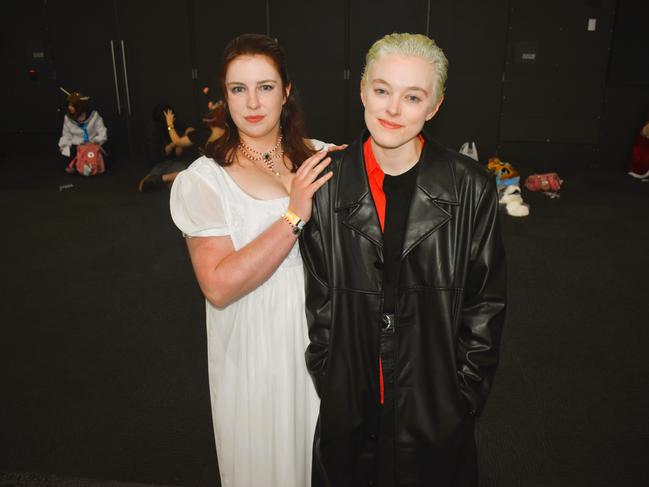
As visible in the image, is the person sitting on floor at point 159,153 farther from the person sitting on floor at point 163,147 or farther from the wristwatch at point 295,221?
the wristwatch at point 295,221

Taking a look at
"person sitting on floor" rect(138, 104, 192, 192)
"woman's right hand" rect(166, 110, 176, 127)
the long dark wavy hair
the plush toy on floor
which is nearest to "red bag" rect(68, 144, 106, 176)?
"person sitting on floor" rect(138, 104, 192, 192)

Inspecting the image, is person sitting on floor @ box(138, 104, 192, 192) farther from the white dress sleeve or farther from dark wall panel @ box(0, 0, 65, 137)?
the white dress sleeve

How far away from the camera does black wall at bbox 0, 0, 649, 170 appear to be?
7102 mm

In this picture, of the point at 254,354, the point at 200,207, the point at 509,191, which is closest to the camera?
the point at 200,207

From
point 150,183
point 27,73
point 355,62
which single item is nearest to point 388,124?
point 150,183

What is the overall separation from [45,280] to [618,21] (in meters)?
7.05

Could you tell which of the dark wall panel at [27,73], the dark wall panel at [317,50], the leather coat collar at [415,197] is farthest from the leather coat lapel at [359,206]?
the dark wall panel at [27,73]

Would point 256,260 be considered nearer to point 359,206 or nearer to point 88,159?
point 359,206

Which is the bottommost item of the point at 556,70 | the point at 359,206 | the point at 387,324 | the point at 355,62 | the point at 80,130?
the point at 80,130

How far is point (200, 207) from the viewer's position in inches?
56.5

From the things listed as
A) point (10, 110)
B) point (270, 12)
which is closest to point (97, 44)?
point (10, 110)

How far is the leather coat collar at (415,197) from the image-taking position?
1309 mm

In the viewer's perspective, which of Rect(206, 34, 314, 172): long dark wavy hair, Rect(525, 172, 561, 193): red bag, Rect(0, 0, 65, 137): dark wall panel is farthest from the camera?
Rect(0, 0, 65, 137): dark wall panel

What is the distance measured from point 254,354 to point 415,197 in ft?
2.02
